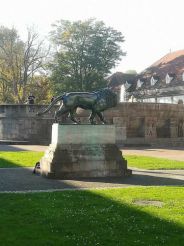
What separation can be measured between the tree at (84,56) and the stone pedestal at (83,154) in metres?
42.7

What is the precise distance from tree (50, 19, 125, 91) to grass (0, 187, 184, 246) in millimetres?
47371

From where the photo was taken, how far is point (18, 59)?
57344 mm

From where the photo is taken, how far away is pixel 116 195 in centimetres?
1063

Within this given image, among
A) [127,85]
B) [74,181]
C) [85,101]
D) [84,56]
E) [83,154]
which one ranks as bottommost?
[74,181]

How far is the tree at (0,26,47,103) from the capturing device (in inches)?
2215

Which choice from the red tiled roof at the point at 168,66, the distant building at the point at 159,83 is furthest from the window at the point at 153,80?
the red tiled roof at the point at 168,66

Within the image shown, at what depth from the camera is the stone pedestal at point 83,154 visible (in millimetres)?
14242

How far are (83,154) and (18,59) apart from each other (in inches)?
1754

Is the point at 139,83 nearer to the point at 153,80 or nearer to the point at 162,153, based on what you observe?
the point at 153,80

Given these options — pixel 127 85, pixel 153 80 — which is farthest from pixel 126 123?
pixel 127 85

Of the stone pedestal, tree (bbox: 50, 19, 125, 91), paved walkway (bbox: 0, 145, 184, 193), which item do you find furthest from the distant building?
the stone pedestal

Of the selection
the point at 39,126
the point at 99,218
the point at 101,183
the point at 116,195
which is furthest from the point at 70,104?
the point at 39,126

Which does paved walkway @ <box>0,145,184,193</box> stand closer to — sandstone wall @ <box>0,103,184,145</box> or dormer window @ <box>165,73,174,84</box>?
sandstone wall @ <box>0,103,184,145</box>

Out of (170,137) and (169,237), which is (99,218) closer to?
(169,237)
